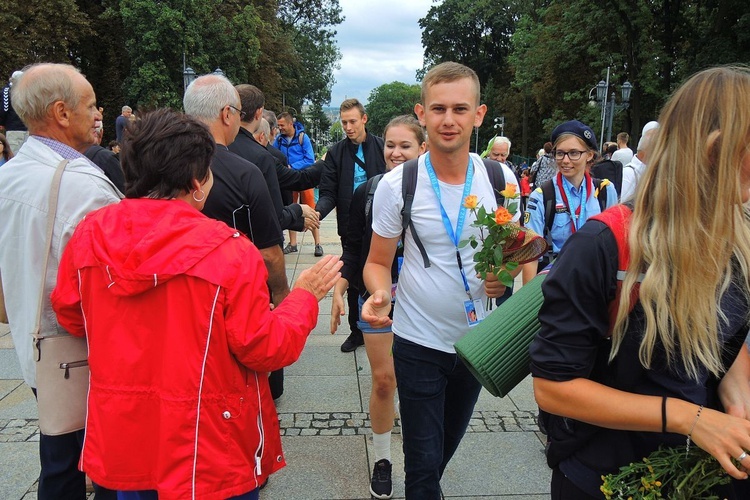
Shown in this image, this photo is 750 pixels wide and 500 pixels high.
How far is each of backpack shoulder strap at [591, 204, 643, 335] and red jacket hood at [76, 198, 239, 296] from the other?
1080 mm

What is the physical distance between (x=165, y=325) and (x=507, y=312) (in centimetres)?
104

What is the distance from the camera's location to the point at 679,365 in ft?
4.23

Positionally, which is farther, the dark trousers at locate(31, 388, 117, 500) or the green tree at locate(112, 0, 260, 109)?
the green tree at locate(112, 0, 260, 109)

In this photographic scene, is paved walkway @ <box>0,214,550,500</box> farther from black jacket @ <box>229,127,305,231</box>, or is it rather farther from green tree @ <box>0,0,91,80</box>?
green tree @ <box>0,0,91,80</box>

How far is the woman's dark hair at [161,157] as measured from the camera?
5.74ft

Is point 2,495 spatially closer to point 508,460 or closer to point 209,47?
point 508,460

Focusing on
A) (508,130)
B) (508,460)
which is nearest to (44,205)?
(508,460)

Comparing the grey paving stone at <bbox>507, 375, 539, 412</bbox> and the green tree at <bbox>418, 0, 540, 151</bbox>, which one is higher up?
the green tree at <bbox>418, 0, 540, 151</bbox>

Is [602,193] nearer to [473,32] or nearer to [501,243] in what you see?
[501,243]

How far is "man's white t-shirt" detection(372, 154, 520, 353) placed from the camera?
7.77 feet

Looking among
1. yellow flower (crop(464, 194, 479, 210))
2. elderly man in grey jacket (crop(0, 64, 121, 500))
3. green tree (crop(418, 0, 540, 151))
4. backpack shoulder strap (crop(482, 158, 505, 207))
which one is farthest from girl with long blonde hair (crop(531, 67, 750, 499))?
green tree (crop(418, 0, 540, 151))

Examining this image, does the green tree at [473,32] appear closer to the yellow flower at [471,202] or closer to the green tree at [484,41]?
the green tree at [484,41]

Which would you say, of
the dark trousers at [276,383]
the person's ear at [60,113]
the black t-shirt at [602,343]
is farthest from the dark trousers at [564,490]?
the dark trousers at [276,383]

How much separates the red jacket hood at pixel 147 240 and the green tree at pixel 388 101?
100 meters
